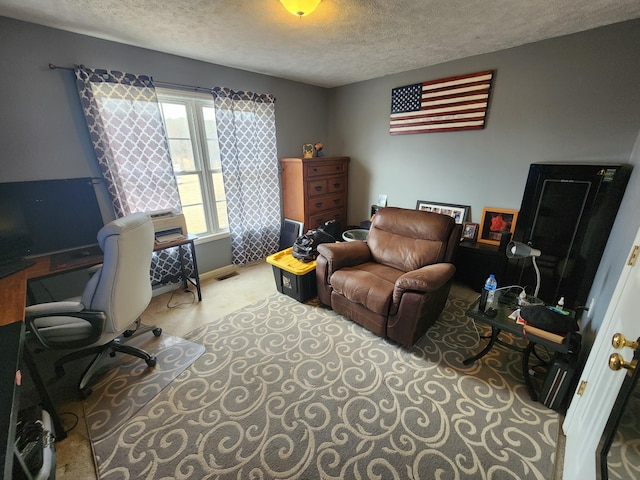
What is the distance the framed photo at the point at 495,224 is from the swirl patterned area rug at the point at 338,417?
1.28 meters

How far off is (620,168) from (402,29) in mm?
2023

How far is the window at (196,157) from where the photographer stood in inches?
108

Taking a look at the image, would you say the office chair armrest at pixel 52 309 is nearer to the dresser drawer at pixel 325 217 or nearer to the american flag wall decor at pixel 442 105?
the dresser drawer at pixel 325 217

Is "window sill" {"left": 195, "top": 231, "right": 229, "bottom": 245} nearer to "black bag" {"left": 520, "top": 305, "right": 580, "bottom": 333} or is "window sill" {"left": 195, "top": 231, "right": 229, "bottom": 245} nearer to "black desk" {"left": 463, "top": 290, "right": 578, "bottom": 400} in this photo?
"black desk" {"left": 463, "top": 290, "right": 578, "bottom": 400}

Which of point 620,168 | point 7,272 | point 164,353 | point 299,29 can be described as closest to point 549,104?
point 620,168

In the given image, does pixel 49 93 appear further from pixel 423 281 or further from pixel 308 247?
pixel 423 281

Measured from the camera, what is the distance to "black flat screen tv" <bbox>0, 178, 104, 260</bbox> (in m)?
Result: 1.90

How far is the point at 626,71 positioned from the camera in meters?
2.07

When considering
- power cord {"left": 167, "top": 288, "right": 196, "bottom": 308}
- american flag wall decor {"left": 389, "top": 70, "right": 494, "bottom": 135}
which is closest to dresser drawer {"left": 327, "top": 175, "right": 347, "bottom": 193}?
american flag wall decor {"left": 389, "top": 70, "right": 494, "bottom": 135}

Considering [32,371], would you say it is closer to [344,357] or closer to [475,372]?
[344,357]

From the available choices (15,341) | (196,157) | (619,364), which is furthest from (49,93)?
(619,364)

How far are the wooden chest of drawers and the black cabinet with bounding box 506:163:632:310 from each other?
2.31 m

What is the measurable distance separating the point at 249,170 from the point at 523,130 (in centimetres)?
305

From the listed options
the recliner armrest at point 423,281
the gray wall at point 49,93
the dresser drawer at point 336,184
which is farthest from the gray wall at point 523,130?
the gray wall at point 49,93
